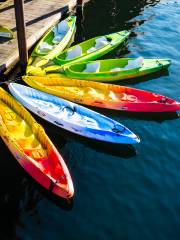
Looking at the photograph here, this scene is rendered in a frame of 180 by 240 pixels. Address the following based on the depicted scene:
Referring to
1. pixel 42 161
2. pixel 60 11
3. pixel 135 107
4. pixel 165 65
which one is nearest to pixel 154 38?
pixel 165 65

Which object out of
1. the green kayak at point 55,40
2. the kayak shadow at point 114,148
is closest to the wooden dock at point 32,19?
the green kayak at point 55,40

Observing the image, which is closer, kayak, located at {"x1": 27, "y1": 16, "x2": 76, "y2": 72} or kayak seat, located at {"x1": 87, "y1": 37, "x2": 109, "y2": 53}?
kayak, located at {"x1": 27, "y1": 16, "x2": 76, "y2": 72}

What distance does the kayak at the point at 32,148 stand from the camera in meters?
11.0

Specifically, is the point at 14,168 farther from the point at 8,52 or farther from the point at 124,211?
the point at 8,52

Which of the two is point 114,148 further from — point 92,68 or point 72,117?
point 92,68

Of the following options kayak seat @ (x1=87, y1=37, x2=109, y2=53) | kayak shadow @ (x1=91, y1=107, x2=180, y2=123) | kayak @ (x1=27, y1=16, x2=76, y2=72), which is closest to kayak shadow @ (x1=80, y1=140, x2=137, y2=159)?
kayak shadow @ (x1=91, y1=107, x2=180, y2=123)

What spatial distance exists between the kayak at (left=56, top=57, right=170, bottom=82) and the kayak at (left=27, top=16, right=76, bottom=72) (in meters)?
1.03

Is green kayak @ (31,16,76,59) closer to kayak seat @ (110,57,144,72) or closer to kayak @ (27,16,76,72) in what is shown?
kayak @ (27,16,76,72)

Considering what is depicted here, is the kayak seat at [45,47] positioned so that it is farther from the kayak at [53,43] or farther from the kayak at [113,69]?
the kayak at [113,69]

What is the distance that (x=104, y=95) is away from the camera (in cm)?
1584

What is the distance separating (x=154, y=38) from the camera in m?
22.5

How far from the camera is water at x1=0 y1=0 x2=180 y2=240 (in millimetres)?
10398

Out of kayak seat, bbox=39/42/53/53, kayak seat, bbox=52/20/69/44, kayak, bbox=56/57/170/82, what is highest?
kayak seat, bbox=52/20/69/44

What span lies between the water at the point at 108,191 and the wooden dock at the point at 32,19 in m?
4.11
